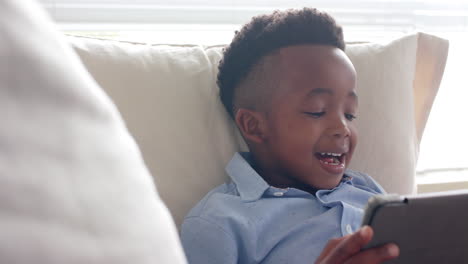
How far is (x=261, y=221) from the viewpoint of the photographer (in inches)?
40.5

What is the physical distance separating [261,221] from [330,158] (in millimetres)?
203

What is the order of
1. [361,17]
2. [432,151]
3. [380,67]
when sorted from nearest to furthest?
1. [380,67]
2. [361,17]
3. [432,151]

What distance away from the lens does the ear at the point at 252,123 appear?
1164 millimetres

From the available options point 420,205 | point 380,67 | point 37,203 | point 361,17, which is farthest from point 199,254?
point 361,17

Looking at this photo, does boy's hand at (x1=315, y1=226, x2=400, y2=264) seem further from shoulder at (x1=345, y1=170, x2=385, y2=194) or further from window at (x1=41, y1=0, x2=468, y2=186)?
window at (x1=41, y1=0, x2=468, y2=186)

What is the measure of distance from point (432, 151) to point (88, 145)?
1.77 m

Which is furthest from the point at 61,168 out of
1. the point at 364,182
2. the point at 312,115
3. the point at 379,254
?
the point at 364,182

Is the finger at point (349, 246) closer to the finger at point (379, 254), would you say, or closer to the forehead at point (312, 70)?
the finger at point (379, 254)

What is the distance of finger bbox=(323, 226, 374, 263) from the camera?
72 centimetres

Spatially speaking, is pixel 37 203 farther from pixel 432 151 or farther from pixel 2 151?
pixel 432 151

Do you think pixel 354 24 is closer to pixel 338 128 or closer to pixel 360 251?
pixel 338 128

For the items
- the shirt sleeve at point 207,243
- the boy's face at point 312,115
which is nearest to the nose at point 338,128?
the boy's face at point 312,115

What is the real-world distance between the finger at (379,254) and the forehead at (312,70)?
426mm

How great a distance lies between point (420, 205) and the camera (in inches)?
27.9
